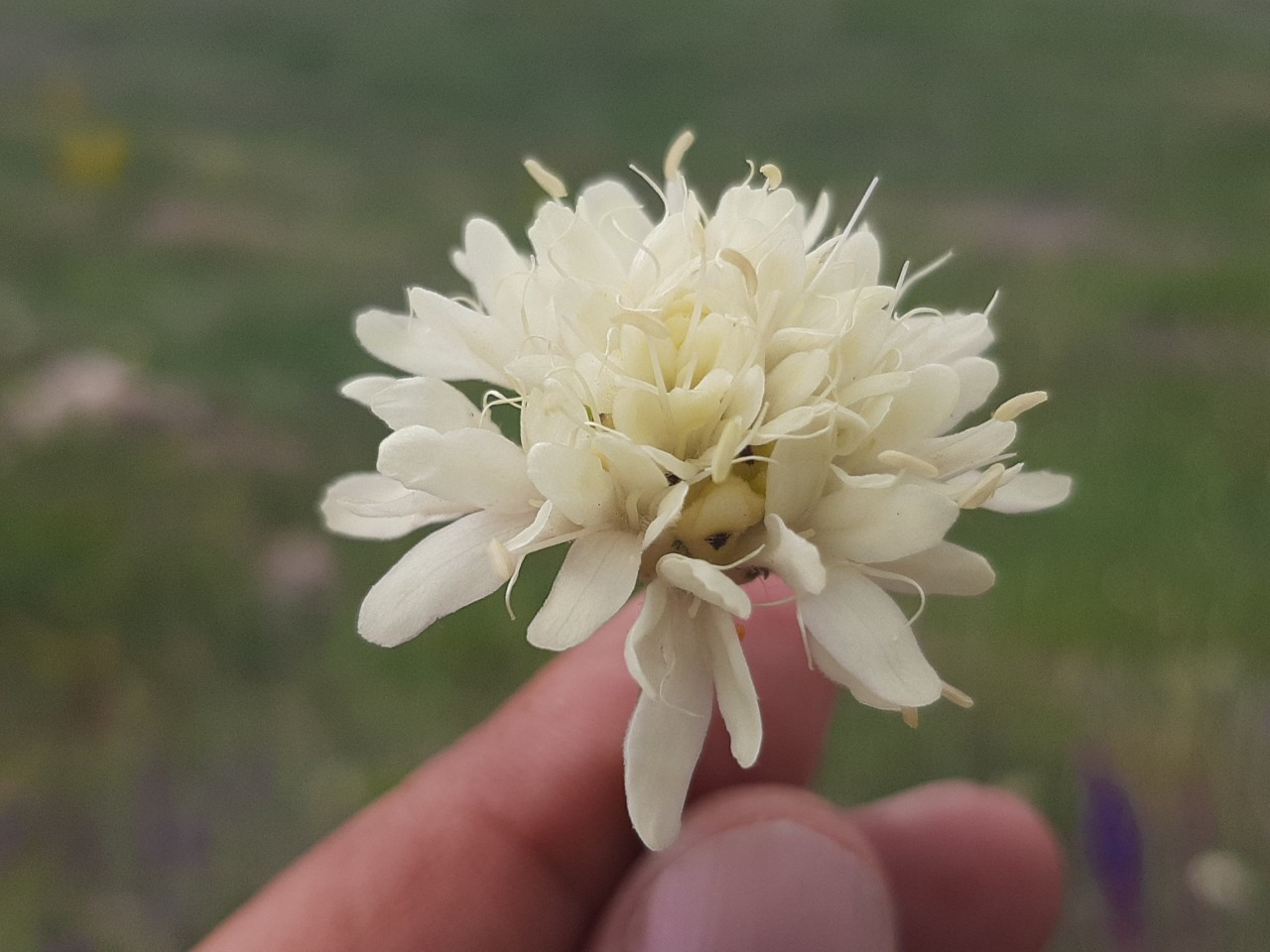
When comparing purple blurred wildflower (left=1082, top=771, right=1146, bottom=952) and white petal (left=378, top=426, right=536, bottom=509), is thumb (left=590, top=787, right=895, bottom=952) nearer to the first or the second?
white petal (left=378, top=426, right=536, bottom=509)

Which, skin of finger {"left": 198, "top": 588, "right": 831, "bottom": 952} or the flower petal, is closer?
the flower petal

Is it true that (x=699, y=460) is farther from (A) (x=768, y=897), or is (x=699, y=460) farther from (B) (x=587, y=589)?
(A) (x=768, y=897)

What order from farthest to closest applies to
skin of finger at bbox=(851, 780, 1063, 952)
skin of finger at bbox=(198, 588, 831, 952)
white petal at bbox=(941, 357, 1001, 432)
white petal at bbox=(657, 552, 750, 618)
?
skin of finger at bbox=(851, 780, 1063, 952)
skin of finger at bbox=(198, 588, 831, 952)
white petal at bbox=(941, 357, 1001, 432)
white petal at bbox=(657, 552, 750, 618)

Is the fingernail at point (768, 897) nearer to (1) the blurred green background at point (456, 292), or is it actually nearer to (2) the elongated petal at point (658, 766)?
(2) the elongated petal at point (658, 766)

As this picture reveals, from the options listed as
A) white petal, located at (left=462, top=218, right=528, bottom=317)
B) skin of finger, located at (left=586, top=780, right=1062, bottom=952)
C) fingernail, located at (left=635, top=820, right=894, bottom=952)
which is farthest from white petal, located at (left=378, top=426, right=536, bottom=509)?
skin of finger, located at (left=586, top=780, right=1062, bottom=952)

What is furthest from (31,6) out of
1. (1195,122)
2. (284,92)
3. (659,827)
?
(659,827)

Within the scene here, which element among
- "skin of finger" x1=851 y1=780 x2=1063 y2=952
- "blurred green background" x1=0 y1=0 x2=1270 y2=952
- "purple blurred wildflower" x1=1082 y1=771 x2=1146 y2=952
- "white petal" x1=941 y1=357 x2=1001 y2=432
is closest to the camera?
"white petal" x1=941 y1=357 x2=1001 y2=432
